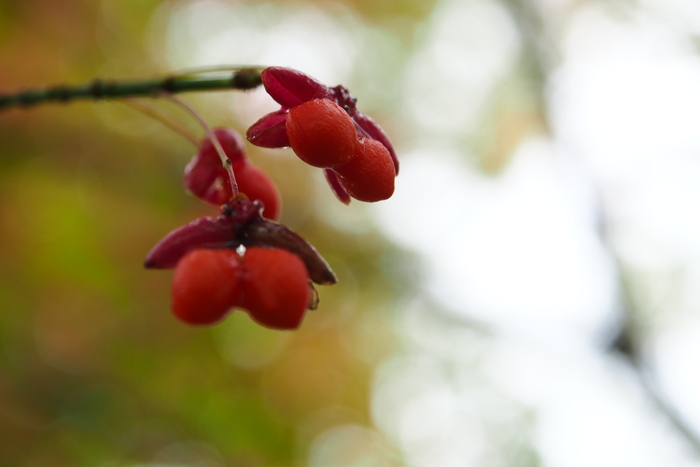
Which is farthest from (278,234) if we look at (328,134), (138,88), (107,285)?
(107,285)

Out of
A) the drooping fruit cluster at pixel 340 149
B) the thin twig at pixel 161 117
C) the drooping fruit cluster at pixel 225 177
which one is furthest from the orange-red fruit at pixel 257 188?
the drooping fruit cluster at pixel 340 149

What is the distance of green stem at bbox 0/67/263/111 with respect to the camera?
1067 millimetres

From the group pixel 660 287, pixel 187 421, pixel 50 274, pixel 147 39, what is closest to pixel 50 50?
pixel 147 39

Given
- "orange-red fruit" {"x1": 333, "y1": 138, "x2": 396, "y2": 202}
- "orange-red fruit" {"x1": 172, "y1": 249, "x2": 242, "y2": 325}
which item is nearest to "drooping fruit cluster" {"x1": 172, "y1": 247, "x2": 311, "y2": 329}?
"orange-red fruit" {"x1": 172, "y1": 249, "x2": 242, "y2": 325}

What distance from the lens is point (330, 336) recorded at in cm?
457

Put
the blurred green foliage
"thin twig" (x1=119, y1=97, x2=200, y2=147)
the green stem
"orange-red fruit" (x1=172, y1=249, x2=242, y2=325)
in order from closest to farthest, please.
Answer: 1. "orange-red fruit" (x1=172, y1=249, x2=242, y2=325)
2. the green stem
3. "thin twig" (x1=119, y1=97, x2=200, y2=147)
4. the blurred green foliage

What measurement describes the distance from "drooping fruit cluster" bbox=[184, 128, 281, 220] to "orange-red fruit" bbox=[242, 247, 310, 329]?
321 mm

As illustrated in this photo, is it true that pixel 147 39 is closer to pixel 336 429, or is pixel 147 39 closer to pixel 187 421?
pixel 187 421

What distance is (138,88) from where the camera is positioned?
1164mm

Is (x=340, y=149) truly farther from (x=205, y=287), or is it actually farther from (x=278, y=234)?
(x=205, y=287)

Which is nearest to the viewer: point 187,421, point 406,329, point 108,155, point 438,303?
point 108,155

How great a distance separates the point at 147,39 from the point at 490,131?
2.96 meters

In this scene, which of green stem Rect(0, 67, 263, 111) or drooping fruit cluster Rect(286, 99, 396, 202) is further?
green stem Rect(0, 67, 263, 111)

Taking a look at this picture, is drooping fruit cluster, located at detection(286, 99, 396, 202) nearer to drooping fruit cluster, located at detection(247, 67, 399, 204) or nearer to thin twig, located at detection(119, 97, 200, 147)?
drooping fruit cluster, located at detection(247, 67, 399, 204)
